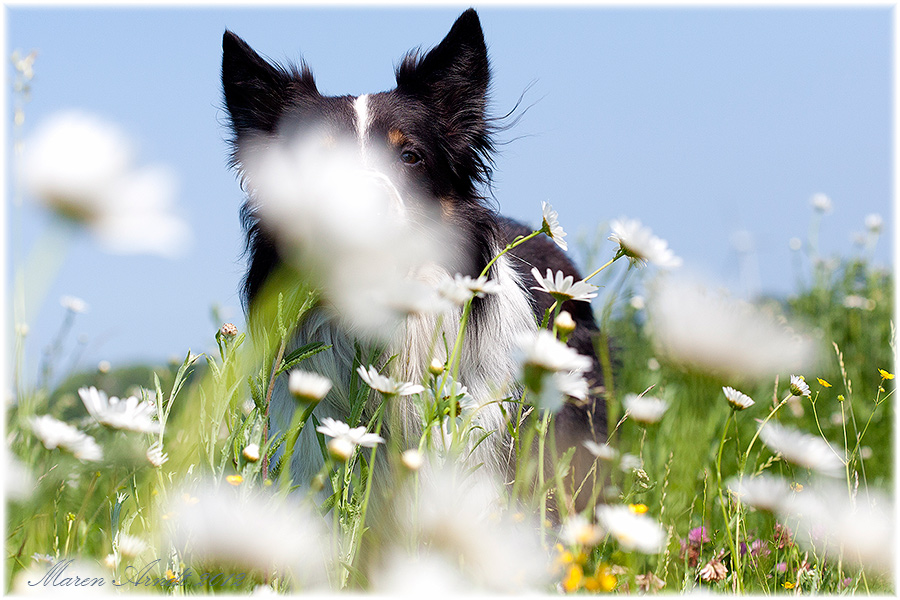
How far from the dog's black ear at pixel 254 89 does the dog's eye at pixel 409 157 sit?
0.58 meters

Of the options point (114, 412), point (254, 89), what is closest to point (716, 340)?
point (114, 412)

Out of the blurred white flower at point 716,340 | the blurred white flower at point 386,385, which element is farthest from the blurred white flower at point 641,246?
the blurred white flower at point 386,385

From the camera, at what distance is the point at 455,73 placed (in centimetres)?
319

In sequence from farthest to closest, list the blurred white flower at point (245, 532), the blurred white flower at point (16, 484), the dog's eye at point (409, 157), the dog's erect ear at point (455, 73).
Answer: the dog's erect ear at point (455, 73) → the dog's eye at point (409, 157) → the blurred white flower at point (16, 484) → the blurred white flower at point (245, 532)

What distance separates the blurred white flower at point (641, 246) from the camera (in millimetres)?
1653

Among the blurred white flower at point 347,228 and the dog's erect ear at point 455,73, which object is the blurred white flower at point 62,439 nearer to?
the blurred white flower at point 347,228

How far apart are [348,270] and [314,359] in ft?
3.48

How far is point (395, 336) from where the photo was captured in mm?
2898

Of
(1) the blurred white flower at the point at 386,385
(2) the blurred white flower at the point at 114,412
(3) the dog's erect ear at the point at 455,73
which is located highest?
(3) the dog's erect ear at the point at 455,73

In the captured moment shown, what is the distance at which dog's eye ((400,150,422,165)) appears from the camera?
2.98m

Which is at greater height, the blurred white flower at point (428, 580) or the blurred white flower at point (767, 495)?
the blurred white flower at point (767, 495)

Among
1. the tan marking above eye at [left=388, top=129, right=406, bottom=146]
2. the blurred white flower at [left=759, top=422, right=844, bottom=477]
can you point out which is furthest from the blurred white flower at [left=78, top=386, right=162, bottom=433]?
the tan marking above eye at [left=388, top=129, right=406, bottom=146]

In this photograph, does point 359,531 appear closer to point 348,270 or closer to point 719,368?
point 348,270

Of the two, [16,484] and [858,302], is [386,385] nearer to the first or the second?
[16,484]
